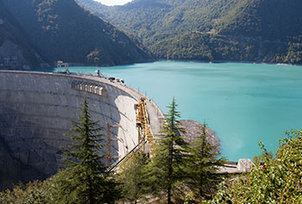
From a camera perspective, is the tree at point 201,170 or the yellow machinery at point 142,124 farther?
the yellow machinery at point 142,124

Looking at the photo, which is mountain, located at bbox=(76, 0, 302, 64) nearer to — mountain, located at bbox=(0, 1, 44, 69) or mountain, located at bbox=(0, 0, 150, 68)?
mountain, located at bbox=(0, 0, 150, 68)

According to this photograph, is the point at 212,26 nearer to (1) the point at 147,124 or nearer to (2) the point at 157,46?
(2) the point at 157,46

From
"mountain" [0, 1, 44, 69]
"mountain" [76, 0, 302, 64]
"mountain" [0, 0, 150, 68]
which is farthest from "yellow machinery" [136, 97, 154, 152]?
"mountain" [76, 0, 302, 64]

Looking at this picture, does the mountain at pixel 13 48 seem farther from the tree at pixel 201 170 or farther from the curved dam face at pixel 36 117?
the tree at pixel 201 170

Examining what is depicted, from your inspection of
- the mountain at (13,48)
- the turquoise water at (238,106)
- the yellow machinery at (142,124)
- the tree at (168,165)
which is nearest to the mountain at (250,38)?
the turquoise water at (238,106)

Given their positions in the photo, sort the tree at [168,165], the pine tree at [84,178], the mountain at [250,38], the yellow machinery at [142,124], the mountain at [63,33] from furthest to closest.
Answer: the mountain at [250,38] → the mountain at [63,33] → the yellow machinery at [142,124] → the tree at [168,165] → the pine tree at [84,178]

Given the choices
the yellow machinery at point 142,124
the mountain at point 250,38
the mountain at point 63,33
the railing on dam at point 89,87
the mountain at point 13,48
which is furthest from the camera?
the mountain at point 250,38

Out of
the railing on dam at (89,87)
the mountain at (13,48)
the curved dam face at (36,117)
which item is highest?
the mountain at (13,48)
